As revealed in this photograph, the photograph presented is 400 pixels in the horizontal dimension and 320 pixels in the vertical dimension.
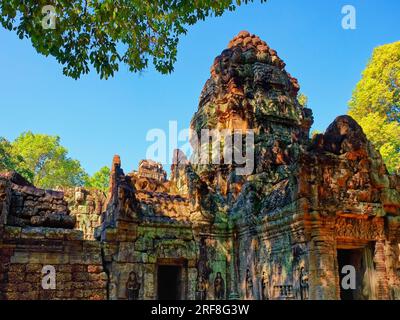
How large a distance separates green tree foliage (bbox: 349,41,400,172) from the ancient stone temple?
10438 mm

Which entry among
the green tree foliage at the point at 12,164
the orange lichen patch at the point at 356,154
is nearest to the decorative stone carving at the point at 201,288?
the orange lichen patch at the point at 356,154

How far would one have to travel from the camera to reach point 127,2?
6023 mm

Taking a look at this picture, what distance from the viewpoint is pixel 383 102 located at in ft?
71.5

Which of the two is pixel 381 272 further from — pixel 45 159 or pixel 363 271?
pixel 45 159

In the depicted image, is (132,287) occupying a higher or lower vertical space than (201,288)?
higher

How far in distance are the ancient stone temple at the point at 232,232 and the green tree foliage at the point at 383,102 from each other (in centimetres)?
1044

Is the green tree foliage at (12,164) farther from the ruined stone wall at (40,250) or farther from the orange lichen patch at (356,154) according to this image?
the orange lichen patch at (356,154)

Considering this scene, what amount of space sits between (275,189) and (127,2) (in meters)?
6.03

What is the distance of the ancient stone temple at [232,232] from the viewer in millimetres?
8250

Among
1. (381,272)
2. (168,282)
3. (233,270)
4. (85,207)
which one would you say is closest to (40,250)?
(168,282)

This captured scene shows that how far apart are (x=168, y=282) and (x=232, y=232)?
2768mm

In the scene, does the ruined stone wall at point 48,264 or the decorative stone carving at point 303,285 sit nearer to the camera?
the ruined stone wall at point 48,264

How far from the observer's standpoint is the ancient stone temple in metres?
8.25
